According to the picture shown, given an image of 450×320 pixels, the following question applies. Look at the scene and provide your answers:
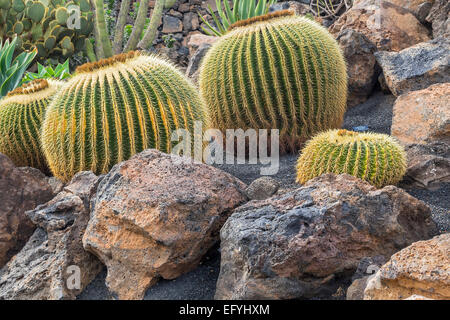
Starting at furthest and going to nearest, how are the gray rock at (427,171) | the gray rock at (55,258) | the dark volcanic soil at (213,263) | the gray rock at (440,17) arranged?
1. the gray rock at (440,17)
2. the gray rock at (427,171)
3. the gray rock at (55,258)
4. the dark volcanic soil at (213,263)

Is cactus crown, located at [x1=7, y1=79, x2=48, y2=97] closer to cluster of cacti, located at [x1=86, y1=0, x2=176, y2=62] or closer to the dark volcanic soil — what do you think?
the dark volcanic soil

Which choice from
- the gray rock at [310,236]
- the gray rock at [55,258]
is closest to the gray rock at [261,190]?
the gray rock at [310,236]

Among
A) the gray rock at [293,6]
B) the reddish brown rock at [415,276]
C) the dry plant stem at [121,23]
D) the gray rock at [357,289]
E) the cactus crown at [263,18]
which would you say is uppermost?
the cactus crown at [263,18]

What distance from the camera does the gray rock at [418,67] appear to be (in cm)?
443

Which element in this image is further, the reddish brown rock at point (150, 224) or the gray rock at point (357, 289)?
the reddish brown rock at point (150, 224)

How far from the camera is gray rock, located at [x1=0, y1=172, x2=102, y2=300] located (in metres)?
2.44

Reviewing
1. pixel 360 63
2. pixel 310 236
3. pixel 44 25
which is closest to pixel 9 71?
pixel 360 63

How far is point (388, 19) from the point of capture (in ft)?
17.8

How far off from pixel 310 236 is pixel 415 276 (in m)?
0.44

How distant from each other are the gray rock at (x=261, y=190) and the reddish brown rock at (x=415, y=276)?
955 mm

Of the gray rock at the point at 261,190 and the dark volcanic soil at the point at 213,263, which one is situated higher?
the gray rock at the point at 261,190

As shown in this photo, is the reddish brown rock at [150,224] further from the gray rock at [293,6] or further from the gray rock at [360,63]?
the gray rock at [293,6]

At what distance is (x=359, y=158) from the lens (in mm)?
3055

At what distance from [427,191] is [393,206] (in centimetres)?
90
